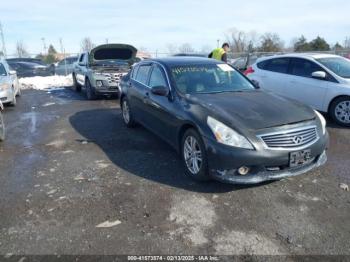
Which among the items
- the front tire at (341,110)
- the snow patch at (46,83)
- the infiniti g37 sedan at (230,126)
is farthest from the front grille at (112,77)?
the front tire at (341,110)

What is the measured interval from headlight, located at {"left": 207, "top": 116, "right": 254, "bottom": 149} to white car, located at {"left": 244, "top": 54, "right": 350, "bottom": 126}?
116 inches

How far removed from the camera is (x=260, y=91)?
18.2ft

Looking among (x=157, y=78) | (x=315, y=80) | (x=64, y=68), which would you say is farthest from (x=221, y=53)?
(x=64, y=68)

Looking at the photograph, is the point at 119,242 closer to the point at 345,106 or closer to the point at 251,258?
the point at 251,258

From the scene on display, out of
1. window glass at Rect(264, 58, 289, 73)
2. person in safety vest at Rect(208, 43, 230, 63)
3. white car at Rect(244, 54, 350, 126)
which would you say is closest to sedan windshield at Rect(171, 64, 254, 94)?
white car at Rect(244, 54, 350, 126)

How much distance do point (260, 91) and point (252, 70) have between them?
4.34 meters

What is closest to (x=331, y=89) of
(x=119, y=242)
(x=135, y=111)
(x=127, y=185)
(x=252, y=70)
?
(x=252, y=70)

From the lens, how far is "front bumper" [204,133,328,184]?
3975mm

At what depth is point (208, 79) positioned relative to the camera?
5.65m

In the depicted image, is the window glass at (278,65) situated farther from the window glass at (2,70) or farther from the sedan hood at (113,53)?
the window glass at (2,70)

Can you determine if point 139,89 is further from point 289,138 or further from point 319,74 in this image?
point 319,74

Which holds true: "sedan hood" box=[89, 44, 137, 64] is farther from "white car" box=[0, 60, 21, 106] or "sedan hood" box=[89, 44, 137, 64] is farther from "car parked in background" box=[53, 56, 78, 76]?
"car parked in background" box=[53, 56, 78, 76]

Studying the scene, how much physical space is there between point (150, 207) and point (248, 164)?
127cm

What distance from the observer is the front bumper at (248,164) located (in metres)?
3.97
